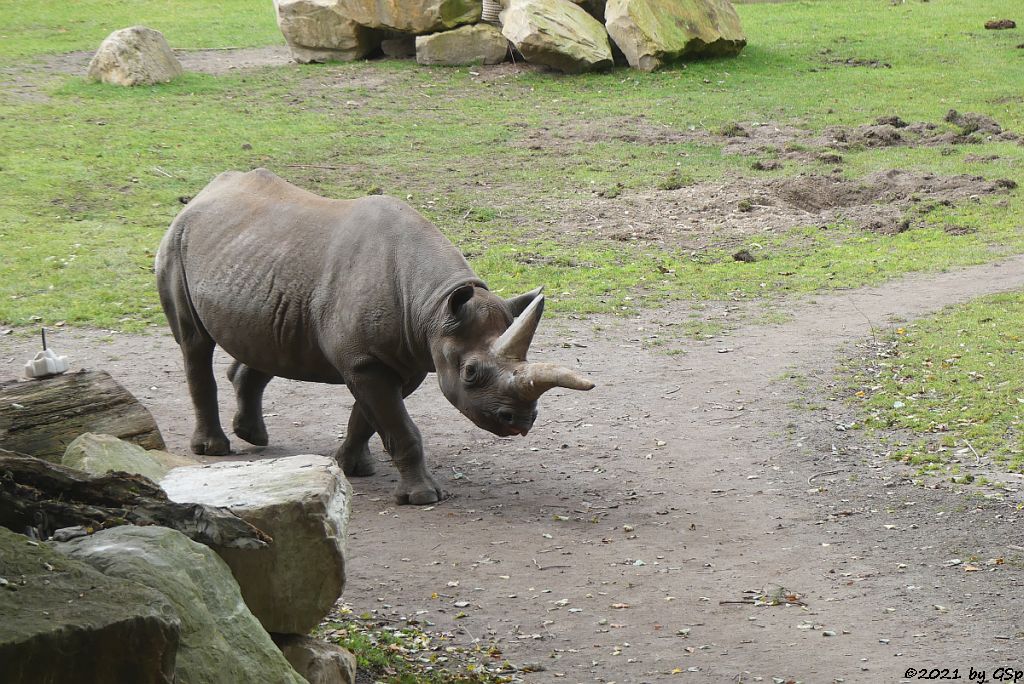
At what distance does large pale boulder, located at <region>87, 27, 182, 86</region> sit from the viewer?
22547 mm

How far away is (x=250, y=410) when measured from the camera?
31.4ft

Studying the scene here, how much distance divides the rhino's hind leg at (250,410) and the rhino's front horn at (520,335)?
2.46 m

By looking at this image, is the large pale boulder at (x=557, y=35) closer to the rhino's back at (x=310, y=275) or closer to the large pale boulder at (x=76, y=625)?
the rhino's back at (x=310, y=275)

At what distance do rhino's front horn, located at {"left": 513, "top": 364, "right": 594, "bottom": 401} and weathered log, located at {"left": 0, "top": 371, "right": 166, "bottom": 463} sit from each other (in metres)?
2.18

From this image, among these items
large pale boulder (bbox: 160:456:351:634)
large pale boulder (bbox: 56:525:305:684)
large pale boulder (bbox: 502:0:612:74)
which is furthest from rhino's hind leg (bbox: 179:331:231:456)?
large pale boulder (bbox: 502:0:612:74)

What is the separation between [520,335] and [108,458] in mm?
2788

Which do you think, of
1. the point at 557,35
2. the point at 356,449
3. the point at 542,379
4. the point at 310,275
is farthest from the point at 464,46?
the point at 542,379

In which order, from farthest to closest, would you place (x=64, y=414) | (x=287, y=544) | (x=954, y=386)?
(x=954, y=386) → (x=64, y=414) → (x=287, y=544)

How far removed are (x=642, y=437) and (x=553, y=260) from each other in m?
5.40

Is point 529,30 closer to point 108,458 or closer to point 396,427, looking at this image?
point 396,427

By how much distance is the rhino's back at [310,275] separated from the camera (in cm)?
834

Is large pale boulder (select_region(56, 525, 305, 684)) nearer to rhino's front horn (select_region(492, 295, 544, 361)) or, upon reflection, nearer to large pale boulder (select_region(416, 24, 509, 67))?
rhino's front horn (select_region(492, 295, 544, 361))

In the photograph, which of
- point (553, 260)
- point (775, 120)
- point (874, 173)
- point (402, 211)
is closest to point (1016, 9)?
point (775, 120)

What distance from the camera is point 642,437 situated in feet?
31.6
